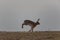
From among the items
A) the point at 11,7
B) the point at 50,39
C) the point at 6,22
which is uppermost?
the point at 11,7

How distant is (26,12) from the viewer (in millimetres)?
1833

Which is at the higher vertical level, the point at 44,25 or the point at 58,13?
the point at 58,13

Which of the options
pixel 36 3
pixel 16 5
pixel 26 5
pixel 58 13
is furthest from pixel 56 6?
pixel 16 5

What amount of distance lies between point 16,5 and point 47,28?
465mm

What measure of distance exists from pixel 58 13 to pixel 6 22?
25.5 inches

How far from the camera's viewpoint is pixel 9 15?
6.04 ft

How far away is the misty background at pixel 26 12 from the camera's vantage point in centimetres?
182

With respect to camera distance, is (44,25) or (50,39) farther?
(44,25)

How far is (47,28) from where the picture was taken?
1829mm

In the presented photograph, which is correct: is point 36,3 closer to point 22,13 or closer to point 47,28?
point 22,13

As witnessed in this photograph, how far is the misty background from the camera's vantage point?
182 centimetres

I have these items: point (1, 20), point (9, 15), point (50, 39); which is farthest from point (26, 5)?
point (50, 39)

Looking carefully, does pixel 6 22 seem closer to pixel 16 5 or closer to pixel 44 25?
→ pixel 16 5

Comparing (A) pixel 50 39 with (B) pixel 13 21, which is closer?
(A) pixel 50 39
